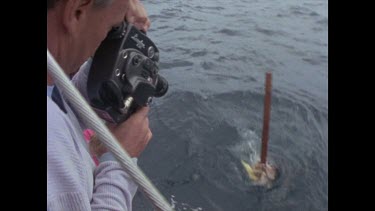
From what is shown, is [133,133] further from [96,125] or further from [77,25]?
[96,125]

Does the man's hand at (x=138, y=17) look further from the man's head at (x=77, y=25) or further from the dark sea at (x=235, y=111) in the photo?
the dark sea at (x=235, y=111)

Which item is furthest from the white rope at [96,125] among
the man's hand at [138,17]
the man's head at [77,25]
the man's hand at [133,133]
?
the man's hand at [138,17]

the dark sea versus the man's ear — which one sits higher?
the man's ear

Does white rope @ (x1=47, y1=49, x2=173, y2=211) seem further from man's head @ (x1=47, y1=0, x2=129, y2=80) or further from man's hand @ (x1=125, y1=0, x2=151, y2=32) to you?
man's hand @ (x1=125, y1=0, x2=151, y2=32)

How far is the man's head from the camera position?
28.8 inches

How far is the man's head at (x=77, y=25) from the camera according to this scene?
2.40 feet

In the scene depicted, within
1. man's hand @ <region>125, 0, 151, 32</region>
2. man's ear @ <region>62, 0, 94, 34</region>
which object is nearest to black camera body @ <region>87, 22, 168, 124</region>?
man's hand @ <region>125, 0, 151, 32</region>

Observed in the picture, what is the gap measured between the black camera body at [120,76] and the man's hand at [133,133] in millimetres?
20

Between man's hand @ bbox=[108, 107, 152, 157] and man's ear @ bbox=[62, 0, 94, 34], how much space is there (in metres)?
0.39

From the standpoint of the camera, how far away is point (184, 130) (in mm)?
3615

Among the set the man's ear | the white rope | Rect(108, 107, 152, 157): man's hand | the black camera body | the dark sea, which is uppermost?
the man's ear
